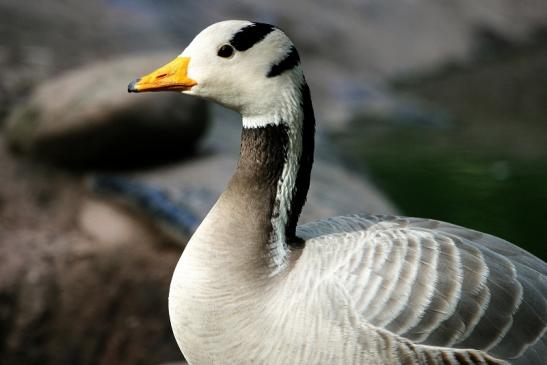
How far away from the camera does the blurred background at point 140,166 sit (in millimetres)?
5453

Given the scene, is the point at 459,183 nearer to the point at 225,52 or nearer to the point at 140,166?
the point at 140,166

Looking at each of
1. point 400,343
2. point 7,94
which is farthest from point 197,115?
point 400,343

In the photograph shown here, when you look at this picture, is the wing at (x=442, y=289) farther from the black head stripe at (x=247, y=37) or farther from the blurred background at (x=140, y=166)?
the blurred background at (x=140, y=166)

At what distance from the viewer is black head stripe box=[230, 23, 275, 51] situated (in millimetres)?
3012

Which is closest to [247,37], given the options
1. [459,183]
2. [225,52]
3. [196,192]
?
[225,52]

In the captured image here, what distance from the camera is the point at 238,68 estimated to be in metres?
3.02

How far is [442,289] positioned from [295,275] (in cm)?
50

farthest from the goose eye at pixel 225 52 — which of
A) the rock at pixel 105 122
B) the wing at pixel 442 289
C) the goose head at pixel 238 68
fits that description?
the rock at pixel 105 122

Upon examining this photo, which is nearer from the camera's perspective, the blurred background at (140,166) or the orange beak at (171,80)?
the orange beak at (171,80)

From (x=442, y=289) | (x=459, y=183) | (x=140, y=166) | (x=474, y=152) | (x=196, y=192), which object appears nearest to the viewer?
(x=442, y=289)

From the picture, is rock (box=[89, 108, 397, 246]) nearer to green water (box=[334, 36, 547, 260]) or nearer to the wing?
green water (box=[334, 36, 547, 260])

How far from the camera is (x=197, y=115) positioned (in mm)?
6129

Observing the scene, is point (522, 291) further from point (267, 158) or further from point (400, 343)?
point (267, 158)

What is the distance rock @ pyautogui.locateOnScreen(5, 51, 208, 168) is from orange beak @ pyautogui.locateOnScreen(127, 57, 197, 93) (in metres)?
2.78
